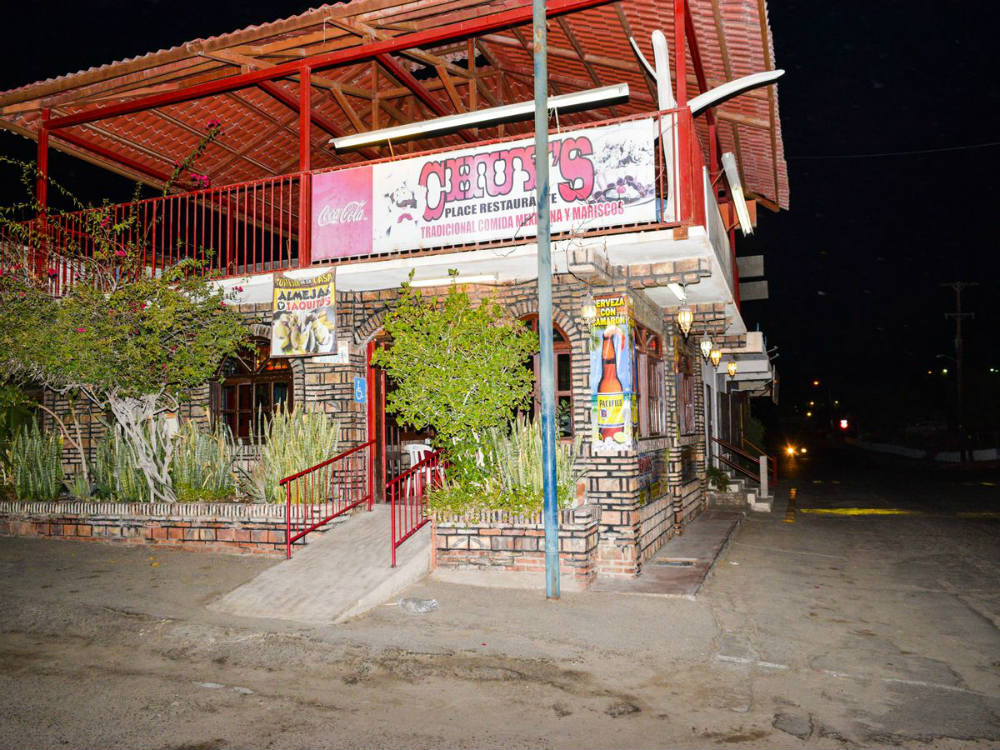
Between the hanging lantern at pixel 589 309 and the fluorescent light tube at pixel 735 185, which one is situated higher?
the fluorescent light tube at pixel 735 185

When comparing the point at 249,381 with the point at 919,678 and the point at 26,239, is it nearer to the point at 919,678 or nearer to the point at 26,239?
the point at 26,239

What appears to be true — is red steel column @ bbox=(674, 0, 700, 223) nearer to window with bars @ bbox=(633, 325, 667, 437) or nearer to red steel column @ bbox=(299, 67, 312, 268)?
window with bars @ bbox=(633, 325, 667, 437)

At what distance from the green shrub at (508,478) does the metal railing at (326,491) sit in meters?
1.62

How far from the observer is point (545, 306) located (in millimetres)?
7246

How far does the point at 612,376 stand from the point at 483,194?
266cm

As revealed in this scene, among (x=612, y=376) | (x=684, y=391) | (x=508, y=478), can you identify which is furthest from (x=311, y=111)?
(x=684, y=391)

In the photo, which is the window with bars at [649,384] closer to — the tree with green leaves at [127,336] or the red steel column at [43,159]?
the tree with green leaves at [127,336]

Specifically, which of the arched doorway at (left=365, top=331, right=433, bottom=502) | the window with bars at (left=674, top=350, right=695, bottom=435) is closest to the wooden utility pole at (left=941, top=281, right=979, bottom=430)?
the window with bars at (left=674, top=350, right=695, bottom=435)

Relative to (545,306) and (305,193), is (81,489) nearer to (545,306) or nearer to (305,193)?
(305,193)

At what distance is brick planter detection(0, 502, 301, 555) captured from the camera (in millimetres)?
9039

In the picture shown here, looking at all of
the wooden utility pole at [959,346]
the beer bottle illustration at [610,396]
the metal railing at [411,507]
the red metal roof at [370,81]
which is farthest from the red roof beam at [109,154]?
the wooden utility pole at [959,346]

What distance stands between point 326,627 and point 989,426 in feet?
157

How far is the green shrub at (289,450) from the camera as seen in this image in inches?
372

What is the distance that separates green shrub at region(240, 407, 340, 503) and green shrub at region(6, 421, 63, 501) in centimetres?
326
